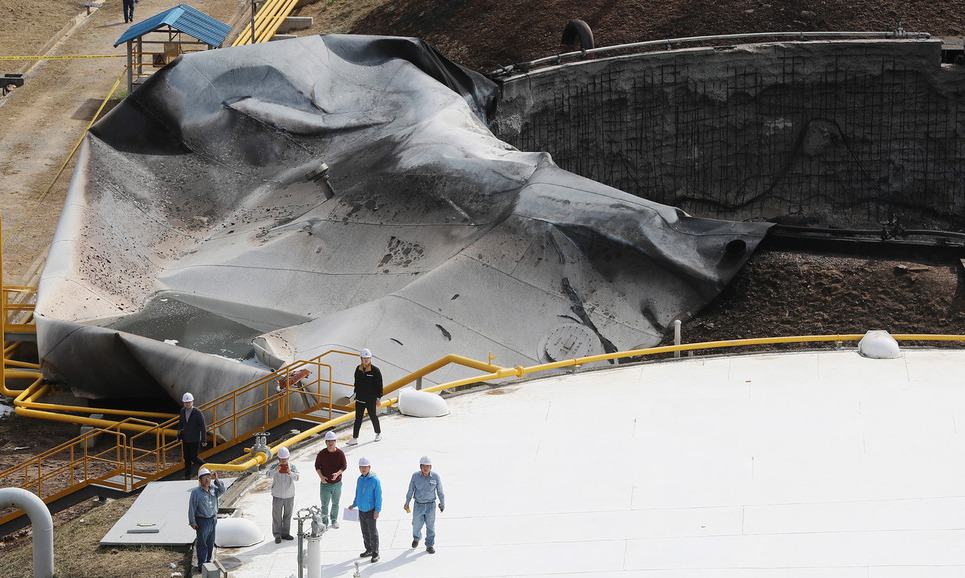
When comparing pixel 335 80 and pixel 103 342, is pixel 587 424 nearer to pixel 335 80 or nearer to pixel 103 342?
pixel 103 342

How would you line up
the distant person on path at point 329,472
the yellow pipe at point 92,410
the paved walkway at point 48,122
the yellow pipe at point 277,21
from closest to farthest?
the distant person on path at point 329,472, the yellow pipe at point 92,410, the paved walkway at point 48,122, the yellow pipe at point 277,21

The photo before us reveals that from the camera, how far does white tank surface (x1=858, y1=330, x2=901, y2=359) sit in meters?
21.9

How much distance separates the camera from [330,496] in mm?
16531

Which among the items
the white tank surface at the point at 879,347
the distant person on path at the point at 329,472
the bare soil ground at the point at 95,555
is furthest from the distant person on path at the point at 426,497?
the white tank surface at the point at 879,347

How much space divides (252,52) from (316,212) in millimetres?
4500

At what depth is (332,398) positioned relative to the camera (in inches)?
908

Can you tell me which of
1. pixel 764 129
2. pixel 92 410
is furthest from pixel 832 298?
pixel 92 410

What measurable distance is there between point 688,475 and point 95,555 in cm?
701

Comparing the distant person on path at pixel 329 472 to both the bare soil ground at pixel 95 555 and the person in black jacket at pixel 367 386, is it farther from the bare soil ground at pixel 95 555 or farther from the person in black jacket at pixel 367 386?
the person in black jacket at pixel 367 386

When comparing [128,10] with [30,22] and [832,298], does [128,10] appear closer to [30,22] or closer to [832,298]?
[30,22]

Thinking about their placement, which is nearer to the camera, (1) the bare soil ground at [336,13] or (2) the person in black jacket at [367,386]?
(2) the person in black jacket at [367,386]

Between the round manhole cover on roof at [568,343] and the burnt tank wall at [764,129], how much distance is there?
382 inches

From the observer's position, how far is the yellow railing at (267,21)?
40719 millimetres

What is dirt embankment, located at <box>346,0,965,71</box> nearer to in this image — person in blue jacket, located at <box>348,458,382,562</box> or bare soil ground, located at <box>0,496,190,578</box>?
bare soil ground, located at <box>0,496,190,578</box>
